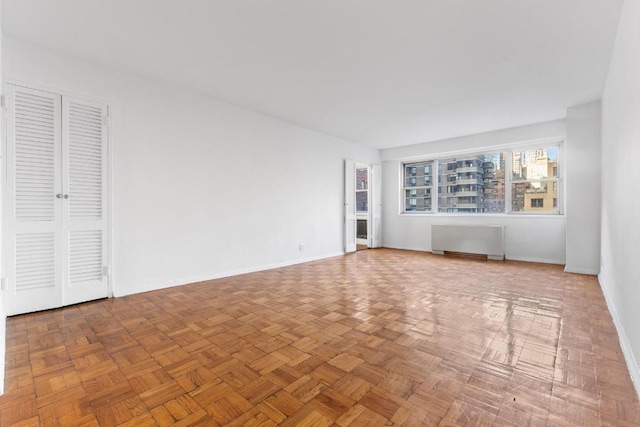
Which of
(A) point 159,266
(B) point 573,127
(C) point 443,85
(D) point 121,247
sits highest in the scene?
(C) point 443,85

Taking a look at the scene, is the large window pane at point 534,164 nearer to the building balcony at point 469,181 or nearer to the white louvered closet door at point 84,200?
the building balcony at point 469,181

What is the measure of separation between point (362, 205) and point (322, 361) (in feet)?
20.6

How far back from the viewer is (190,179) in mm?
3924

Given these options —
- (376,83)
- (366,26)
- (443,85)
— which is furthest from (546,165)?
(366,26)

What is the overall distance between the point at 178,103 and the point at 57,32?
4.22ft

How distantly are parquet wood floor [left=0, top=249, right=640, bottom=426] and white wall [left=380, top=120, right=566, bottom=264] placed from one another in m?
2.32

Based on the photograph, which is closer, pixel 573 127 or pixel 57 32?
pixel 57 32

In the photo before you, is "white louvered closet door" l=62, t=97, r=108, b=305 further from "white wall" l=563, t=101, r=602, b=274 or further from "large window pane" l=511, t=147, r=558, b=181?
"large window pane" l=511, t=147, r=558, b=181

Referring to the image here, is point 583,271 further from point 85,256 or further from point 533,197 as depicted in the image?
point 85,256

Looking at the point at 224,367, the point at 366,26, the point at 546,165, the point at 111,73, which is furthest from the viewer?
the point at 546,165

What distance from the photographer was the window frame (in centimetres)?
541

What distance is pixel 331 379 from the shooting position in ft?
5.57

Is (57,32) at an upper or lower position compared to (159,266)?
upper

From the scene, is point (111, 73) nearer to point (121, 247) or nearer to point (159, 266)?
point (121, 247)
